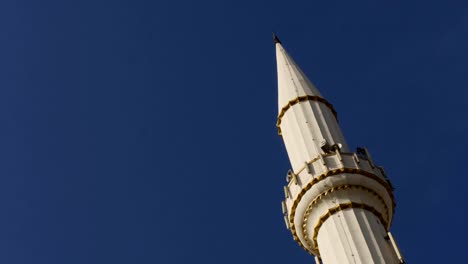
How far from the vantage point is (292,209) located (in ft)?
90.2

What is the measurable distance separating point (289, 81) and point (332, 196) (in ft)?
21.4

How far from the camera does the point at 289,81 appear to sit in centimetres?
3189

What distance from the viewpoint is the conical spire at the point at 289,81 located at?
3106 centimetres

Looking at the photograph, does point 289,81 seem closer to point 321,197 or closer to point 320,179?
point 320,179

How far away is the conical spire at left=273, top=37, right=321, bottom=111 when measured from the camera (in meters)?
31.1

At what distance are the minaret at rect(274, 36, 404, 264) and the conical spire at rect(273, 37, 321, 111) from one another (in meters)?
0.81

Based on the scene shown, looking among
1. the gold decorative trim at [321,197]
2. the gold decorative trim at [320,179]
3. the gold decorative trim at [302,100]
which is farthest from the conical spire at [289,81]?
the gold decorative trim at [321,197]

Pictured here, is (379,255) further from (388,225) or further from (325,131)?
(325,131)

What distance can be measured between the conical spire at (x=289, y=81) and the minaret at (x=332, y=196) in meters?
0.81

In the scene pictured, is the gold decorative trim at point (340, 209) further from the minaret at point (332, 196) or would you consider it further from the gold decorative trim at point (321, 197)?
the gold decorative trim at point (321, 197)

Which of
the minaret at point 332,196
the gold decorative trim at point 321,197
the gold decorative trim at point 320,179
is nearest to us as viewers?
the minaret at point 332,196

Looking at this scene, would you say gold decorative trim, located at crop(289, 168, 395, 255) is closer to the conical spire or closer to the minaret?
the minaret

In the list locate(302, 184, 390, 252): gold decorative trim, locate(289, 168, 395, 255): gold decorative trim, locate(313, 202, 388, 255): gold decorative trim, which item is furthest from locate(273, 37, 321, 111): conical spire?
locate(313, 202, 388, 255): gold decorative trim

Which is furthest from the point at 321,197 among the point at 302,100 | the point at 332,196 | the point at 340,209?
the point at 302,100
